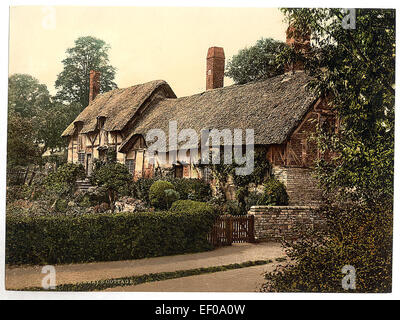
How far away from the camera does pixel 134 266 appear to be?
9.76 meters

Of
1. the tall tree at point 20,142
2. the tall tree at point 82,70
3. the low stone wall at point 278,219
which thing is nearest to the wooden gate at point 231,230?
the low stone wall at point 278,219

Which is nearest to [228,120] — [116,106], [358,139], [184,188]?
[184,188]

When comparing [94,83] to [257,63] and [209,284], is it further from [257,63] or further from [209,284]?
[209,284]

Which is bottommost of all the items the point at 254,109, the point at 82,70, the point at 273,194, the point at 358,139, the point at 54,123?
the point at 273,194

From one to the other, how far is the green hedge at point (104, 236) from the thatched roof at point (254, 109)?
9.97 ft

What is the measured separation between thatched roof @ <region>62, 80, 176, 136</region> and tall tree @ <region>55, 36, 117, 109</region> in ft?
1.52

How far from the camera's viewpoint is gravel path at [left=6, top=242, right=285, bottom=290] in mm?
9094

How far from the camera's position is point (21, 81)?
32.2 ft

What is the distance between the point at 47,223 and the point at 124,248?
6.31 feet

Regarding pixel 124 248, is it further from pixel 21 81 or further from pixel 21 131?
pixel 21 81

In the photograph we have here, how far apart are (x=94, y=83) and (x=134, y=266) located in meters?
5.00

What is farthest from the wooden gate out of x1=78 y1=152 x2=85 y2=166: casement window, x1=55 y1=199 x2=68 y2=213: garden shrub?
x1=78 y1=152 x2=85 y2=166: casement window

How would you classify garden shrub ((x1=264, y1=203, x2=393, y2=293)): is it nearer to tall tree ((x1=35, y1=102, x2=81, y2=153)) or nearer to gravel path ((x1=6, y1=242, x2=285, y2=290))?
gravel path ((x1=6, y1=242, x2=285, y2=290))

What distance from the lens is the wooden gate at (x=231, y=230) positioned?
11.4m
